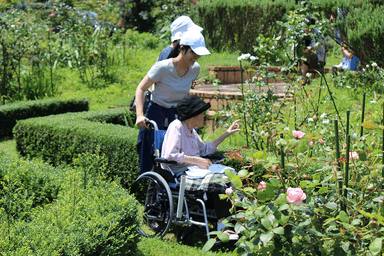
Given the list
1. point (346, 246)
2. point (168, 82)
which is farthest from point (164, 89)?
point (346, 246)

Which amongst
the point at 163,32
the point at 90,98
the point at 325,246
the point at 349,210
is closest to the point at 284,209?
the point at 325,246

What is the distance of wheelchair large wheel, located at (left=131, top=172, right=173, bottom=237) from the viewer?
346cm

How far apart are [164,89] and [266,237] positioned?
2176 millimetres

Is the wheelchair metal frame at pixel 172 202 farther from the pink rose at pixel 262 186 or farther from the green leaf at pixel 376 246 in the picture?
the green leaf at pixel 376 246

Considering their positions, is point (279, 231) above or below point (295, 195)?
below

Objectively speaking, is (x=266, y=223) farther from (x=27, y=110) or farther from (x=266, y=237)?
(x=27, y=110)

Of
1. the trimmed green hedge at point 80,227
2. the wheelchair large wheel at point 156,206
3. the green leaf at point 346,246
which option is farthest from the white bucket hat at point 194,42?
the green leaf at point 346,246

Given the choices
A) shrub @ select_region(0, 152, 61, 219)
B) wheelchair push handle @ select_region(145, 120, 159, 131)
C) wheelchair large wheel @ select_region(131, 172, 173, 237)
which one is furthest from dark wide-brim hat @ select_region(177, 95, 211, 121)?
shrub @ select_region(0, 152, 61, 219)

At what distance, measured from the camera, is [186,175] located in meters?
3.43

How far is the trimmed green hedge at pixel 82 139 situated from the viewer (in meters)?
4.79

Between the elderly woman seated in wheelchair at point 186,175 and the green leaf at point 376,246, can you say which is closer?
the green leaf at point 376,246

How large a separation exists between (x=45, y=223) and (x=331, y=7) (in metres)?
5.21

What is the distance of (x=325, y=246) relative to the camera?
2.07 meters

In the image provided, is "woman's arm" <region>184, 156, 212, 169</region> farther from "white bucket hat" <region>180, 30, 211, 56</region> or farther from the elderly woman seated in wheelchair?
"white bucket hat" <region>180, 30, 211, 56</region>
